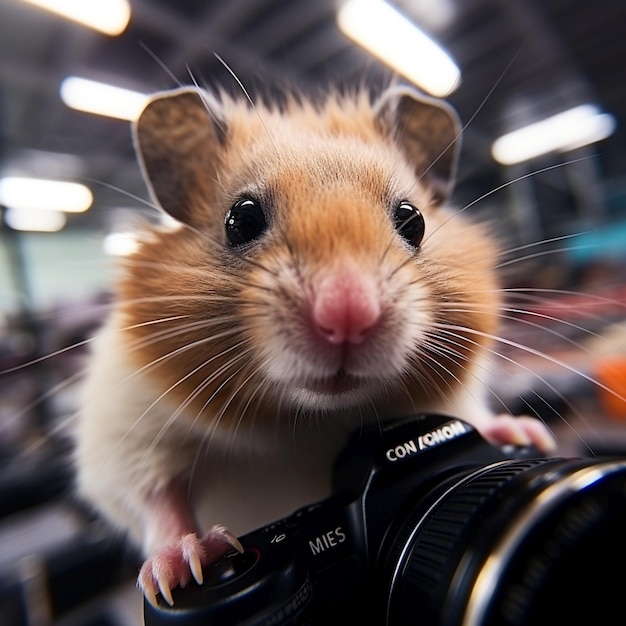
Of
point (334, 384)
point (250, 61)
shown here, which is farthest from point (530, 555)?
point (250, 61)

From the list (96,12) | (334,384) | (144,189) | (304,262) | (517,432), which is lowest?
(517,432)

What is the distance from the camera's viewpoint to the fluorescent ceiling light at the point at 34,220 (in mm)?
767

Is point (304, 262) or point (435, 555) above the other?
point (304, 262)

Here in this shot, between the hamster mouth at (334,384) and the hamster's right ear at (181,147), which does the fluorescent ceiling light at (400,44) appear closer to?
the hamster's right ear at (181,147)

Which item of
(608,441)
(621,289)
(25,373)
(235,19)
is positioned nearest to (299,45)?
(235,19)

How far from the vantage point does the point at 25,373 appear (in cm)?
80

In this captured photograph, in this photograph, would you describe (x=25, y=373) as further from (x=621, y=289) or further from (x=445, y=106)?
(x=621, y=289)

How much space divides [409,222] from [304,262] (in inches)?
5.5

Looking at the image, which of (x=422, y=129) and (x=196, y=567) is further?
(x=422, y=129)

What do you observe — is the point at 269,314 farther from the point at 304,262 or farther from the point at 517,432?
the point at 517,432

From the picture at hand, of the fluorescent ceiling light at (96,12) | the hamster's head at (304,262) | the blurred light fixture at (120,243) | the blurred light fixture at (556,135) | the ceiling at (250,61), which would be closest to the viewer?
the hamster's head at (304,262)

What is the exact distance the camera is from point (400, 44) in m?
0.78

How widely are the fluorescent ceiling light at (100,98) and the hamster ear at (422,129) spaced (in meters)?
0.28

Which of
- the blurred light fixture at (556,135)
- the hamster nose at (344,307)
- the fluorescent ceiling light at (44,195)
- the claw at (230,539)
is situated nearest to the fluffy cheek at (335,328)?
the hamster nose at (344,307)
